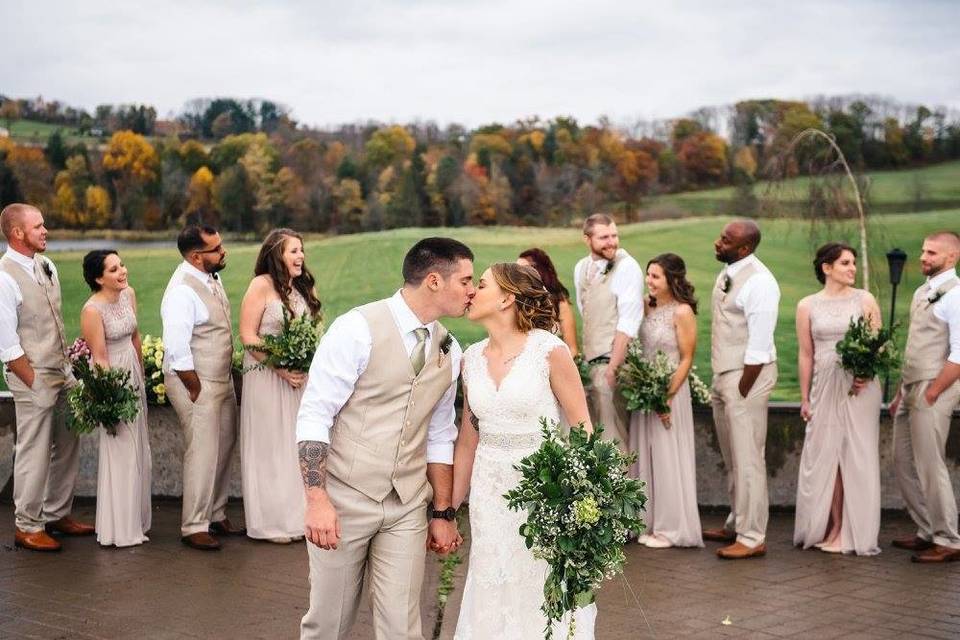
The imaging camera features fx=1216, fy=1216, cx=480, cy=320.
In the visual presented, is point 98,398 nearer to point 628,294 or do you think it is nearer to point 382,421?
point 628,294

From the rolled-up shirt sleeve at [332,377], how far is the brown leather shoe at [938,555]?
555 centimetres

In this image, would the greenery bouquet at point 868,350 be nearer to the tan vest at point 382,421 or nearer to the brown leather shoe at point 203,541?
the tan vest at point 382,421

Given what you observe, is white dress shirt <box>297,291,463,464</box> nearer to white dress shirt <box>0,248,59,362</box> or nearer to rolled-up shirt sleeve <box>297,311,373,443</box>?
rolled-up shirt sleeve <box>297,311,373,443</box>

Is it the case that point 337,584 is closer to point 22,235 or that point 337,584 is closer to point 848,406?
point 22,235

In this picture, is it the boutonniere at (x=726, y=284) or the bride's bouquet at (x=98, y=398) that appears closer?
the bride's bouquet at (x=98, y=398)

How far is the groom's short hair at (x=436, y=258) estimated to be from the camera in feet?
17.5

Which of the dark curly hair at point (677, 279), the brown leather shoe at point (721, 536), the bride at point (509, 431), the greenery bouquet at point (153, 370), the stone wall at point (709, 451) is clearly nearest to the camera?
the bride at point (509, 431)

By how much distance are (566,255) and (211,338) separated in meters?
5.48

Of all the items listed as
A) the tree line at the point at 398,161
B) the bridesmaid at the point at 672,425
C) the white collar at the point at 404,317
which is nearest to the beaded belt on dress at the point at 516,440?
the white collar at the point at 404,317

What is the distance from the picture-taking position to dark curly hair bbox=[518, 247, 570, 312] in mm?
9648

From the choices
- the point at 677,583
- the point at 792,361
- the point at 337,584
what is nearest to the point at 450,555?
the point at 337,584

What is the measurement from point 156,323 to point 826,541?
22.2ft

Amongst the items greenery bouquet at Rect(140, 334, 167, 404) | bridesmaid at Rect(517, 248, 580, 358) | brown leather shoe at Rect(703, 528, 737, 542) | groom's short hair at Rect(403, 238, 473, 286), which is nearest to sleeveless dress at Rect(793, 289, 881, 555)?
brown leather shoe at Rect(703, 528, 737, 542)

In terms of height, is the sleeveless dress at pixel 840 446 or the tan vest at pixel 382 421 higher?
the tan vest at pixel 382 421
